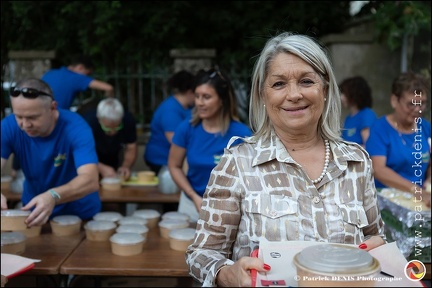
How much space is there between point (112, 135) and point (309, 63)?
3.69 meters

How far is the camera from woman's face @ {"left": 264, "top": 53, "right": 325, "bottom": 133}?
159 cm

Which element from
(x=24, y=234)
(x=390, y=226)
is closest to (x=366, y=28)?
(x=390, y=226)

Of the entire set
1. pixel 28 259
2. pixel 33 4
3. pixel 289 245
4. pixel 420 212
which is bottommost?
pixel 28 259

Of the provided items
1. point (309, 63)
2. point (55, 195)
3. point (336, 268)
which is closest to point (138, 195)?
point (55, 195)

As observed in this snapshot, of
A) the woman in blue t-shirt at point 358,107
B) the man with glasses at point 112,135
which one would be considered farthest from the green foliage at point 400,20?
the man with glasses at point 112,135

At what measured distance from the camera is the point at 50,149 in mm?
3297

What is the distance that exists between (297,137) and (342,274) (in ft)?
2.23

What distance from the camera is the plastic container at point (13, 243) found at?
9.28ft

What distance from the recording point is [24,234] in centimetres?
311

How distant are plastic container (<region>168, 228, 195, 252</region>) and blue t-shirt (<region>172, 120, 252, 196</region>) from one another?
0.65 m

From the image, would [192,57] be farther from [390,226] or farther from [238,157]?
[238,157]

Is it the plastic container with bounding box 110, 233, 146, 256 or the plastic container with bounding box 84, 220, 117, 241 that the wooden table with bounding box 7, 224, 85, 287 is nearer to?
the plastic container with bounding box 84, 220, 117, 241

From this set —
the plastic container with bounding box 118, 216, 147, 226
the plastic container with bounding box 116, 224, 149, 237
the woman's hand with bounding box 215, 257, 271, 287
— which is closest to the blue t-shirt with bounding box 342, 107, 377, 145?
the plastic container with bounding box 118, 216, 147, 226

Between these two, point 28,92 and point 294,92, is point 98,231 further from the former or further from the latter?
point 294,92
